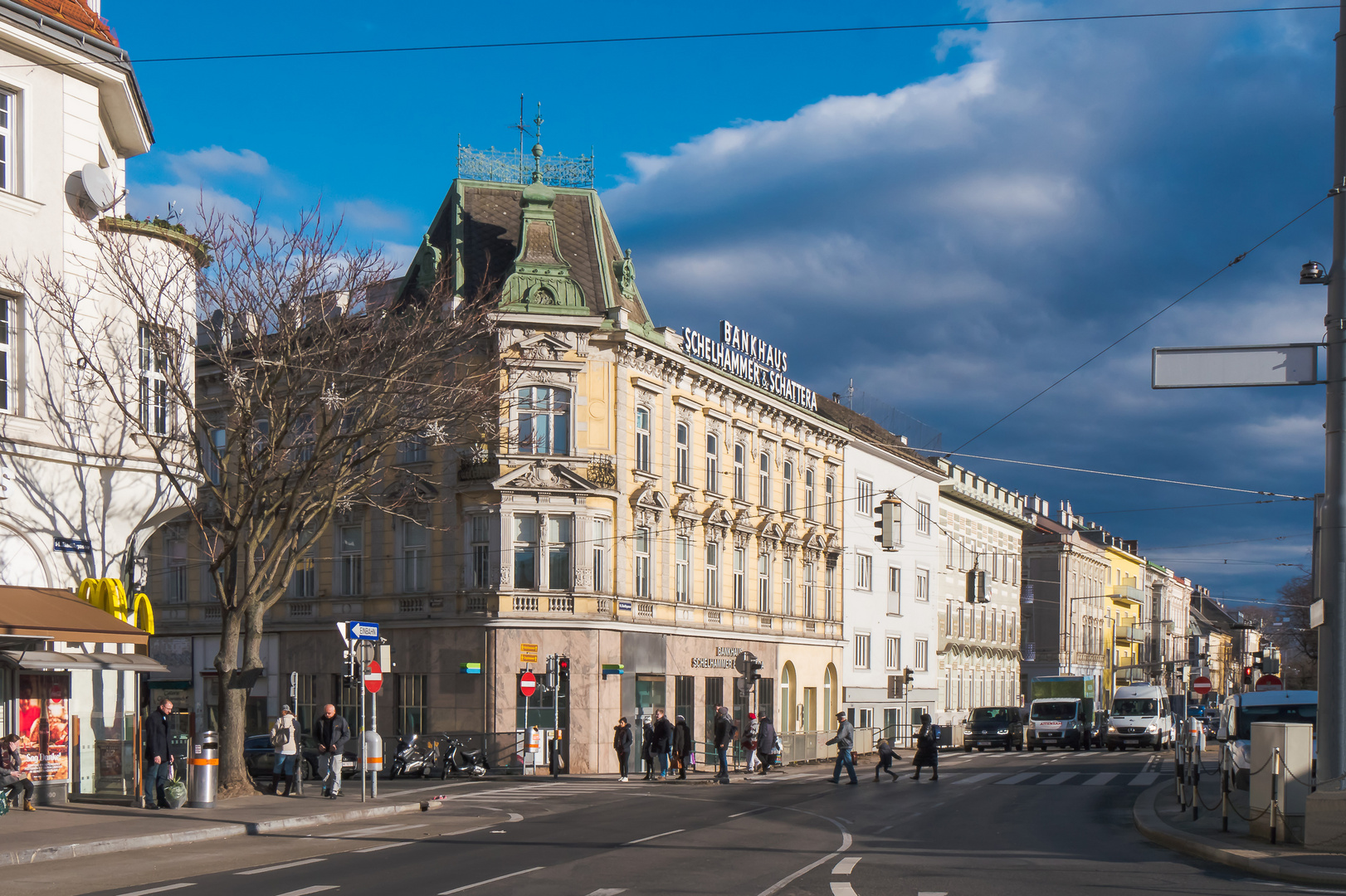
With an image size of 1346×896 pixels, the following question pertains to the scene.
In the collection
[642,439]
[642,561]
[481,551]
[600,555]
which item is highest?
[642,439]

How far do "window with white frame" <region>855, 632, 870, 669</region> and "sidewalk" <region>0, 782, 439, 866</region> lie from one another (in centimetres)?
3383

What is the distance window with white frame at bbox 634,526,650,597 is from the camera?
135 feet

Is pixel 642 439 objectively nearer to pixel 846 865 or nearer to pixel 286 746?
pixel 286 746

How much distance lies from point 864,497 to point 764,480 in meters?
9.02

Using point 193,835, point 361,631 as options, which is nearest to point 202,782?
point 361,631

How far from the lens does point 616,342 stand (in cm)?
3994

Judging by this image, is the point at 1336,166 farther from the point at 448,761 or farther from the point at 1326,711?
the point at 448,761

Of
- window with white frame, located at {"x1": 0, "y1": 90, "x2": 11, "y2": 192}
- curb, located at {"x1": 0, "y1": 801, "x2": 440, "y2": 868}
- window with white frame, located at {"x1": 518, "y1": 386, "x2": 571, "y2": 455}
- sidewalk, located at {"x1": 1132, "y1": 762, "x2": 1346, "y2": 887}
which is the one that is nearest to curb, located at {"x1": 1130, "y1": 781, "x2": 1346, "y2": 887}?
sidewalk, located at {"x1": 1132, "y1": 762, "x2": 1346, "y2": 887}

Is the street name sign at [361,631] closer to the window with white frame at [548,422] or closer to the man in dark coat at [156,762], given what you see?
the man in dark coat at [156,762]

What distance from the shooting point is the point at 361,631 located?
970 inches

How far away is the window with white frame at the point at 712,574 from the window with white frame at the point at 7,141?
2709cm

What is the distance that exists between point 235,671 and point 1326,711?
58.3 feet

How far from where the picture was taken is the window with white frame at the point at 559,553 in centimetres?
3884

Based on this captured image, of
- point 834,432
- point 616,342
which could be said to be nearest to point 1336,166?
point 616,342
